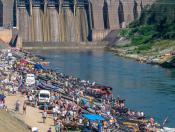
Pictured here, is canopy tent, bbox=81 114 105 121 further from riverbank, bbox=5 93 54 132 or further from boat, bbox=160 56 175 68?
boat, bbox=160 56 175 68

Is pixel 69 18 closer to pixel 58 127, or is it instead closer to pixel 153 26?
pixel 153 26

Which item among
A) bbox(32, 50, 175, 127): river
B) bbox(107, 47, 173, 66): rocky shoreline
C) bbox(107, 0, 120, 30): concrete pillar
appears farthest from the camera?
bbox(107, 0, 120, 30): concrete pillar

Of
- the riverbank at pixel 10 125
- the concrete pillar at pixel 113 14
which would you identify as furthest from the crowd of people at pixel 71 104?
the concrete pillar at pixel 113 14

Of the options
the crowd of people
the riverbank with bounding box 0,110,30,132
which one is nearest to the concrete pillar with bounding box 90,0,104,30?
the crowd of people

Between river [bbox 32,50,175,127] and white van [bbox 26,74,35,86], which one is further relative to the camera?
white van [bbox 26,74,35,86]

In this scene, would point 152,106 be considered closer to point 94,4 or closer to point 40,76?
point 40,76

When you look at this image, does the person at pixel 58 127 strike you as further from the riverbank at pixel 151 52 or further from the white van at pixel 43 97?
the riverbank at pixel 151 52

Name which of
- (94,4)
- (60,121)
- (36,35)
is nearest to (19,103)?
(60,121)
